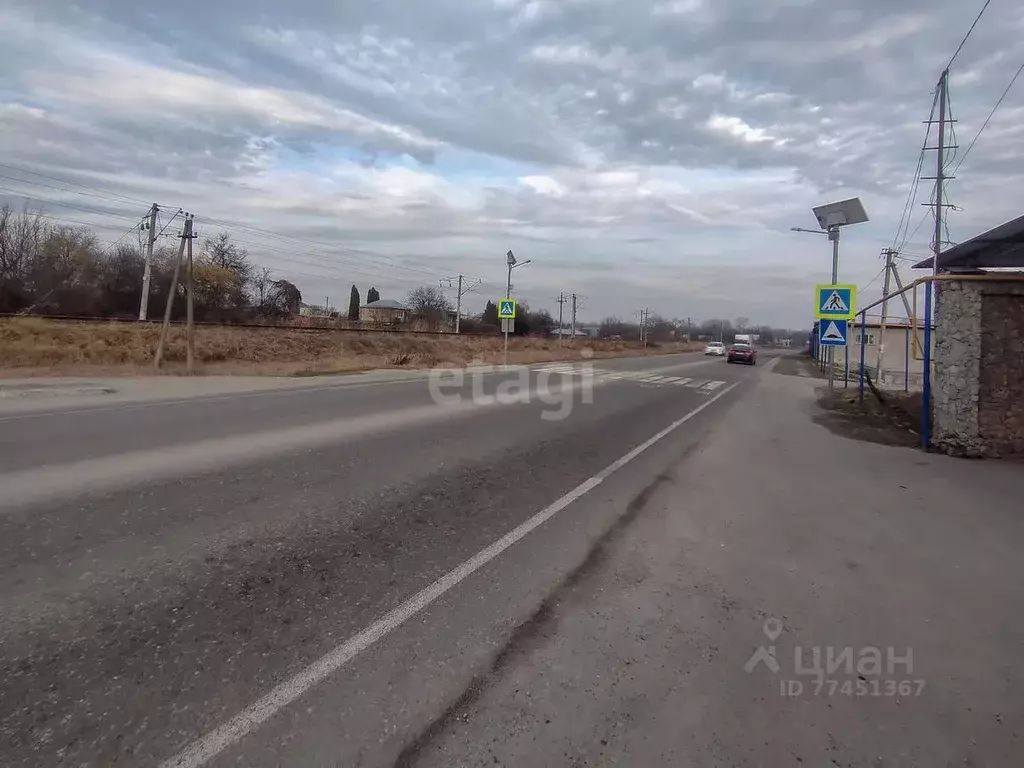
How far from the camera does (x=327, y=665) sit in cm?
301

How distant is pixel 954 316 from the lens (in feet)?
29.1

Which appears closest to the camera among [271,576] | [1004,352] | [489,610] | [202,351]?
[489,610]

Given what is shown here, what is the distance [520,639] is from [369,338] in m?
36.9

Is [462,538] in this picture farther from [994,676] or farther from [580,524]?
[994,676]

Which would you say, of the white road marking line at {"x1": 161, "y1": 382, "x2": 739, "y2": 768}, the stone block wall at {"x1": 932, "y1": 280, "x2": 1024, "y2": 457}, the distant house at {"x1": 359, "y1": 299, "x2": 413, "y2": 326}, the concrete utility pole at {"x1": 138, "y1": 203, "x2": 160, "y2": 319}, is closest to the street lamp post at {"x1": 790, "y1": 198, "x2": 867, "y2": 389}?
the stone block wall at {"x1": 932, "y1": 280, "x2": 1024, "y2": 457}

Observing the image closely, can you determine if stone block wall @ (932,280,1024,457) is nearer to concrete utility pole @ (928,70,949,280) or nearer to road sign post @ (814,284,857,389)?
road sign post @ (814,284,857,389)

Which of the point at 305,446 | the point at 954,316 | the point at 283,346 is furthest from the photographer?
the point at 283,346

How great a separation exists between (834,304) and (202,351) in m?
25.7

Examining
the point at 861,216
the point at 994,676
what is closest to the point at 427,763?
the point at 994,676

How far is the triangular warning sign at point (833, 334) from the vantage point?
16484 mm

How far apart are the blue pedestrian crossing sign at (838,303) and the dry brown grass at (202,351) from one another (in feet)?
54.8

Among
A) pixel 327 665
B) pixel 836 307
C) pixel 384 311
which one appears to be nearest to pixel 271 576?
pixel 327 665

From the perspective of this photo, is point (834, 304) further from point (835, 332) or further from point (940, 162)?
point (940, 162)

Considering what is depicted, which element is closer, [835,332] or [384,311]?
[835,332]
